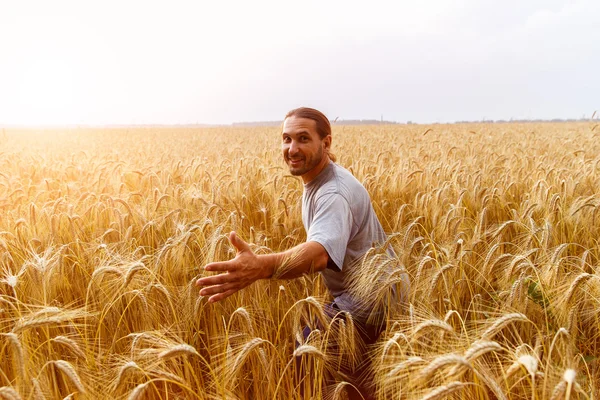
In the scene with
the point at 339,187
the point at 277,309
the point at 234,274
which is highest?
the point at 339,187

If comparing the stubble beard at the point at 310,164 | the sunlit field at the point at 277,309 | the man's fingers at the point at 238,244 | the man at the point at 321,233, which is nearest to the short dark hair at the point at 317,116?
the man at the point at 321,233

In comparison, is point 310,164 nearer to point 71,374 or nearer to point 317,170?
point 317,170

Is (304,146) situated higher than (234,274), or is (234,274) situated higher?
(304,146)

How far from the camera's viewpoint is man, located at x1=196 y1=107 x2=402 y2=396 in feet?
5.70

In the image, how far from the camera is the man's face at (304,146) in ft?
7.68

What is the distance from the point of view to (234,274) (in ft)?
Answer: 5.53

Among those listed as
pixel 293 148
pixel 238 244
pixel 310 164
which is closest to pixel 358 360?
pixel 238 244

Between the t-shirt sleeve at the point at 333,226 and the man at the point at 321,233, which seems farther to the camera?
the t-shirt sleeve at the point at 333,226

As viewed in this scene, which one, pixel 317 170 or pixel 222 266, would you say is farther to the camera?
pixel 317 170

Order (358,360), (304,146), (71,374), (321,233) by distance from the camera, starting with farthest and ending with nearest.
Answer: (304,146) → (358,360) → (321,233) → (71,374)

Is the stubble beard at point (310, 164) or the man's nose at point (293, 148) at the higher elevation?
the man's nose at point (293, 148)

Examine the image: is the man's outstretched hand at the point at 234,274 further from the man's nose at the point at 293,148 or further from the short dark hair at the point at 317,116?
the short dark hair at the point at 317,116

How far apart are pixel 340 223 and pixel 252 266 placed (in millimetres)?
494

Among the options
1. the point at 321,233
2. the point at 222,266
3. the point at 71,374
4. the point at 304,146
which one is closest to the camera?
the point at 71,374
